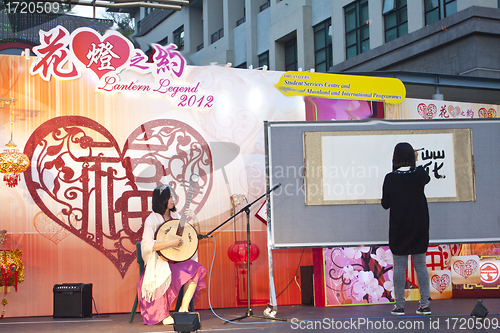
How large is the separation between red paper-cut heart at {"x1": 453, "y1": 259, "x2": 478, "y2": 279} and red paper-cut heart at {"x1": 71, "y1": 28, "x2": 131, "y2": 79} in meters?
4.36

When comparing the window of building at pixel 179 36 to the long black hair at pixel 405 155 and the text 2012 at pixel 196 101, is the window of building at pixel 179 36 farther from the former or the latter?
the long black hair at pixel 405 155

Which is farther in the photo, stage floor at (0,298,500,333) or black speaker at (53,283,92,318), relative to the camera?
black speaker at (53,283,92,318)

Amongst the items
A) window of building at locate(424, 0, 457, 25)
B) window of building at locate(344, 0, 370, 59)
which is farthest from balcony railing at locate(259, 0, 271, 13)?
window of building at locate(424, 0, 457, 25)

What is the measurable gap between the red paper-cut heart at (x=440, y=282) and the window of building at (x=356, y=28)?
8.97 metres

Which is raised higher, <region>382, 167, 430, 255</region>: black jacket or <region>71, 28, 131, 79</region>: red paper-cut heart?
<region>71, 28, 131, 79</region>: red paper-cut heart

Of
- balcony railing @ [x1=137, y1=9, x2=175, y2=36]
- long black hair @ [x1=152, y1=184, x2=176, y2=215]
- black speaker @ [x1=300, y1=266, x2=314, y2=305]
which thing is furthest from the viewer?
balcony railing @ [x1=137, y1=9, x2=175, y2=36]

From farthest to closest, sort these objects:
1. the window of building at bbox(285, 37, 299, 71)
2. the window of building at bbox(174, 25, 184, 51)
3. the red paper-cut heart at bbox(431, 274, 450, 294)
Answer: the window of building at bbox(174, 25, 184, 51), the window of building at bbox(285, 37, 299, 71), the red paper-cut heart at bbox(431, 274, 450, 294)

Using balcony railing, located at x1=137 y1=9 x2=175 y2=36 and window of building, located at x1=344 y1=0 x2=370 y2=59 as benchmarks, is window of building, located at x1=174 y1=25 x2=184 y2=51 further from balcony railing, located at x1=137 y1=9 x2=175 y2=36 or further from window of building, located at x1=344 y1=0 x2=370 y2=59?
window of building, located at x1=344 y1=0 x2=370 y2=59

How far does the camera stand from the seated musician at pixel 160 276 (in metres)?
4.42

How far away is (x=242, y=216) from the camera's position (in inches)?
232

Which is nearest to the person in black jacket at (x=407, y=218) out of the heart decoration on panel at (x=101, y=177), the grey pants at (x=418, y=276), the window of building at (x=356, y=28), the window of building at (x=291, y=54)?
the grey pants at (x=418, y=276)

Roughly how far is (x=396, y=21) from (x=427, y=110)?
23.3 ft

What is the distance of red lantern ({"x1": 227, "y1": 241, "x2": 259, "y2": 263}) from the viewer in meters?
5.46

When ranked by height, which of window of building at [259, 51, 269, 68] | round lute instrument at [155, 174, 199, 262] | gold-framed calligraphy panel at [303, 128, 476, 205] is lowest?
round lute instrument at [155, 174, 199, 262]
